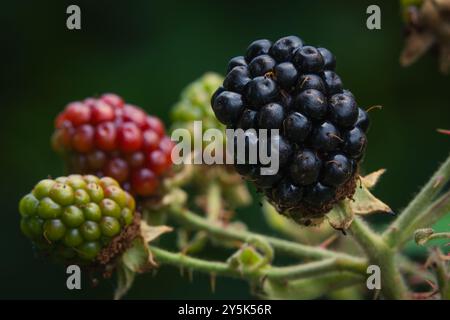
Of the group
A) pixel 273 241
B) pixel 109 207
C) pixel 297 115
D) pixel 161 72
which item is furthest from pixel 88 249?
pixel 161 72

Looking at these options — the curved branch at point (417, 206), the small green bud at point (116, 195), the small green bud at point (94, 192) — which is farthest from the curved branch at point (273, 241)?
the small green bud at point (94, 192)

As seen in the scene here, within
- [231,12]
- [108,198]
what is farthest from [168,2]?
[108,198]

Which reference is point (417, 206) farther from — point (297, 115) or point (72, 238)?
point (72, 238)

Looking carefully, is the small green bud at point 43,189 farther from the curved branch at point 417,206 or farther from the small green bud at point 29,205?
the curved branch at point 417,206

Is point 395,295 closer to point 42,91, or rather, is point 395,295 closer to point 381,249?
point 381,249

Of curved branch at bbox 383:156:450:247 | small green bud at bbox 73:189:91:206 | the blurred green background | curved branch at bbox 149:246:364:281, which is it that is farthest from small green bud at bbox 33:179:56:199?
the blurred green background

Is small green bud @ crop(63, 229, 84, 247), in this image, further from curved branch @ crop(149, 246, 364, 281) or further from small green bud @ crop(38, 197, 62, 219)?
curved branch @ crop(149, 246, 364, 281)
